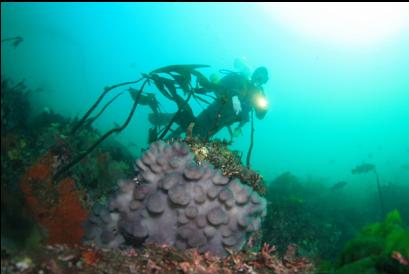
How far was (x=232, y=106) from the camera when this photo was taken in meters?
6.88

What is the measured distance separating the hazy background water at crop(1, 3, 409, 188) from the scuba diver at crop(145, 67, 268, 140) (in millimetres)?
69330

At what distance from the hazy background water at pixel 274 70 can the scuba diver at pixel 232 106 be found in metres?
69.3

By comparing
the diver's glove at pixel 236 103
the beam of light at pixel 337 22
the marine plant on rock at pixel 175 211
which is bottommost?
the marine plant on rock at pixel 175 211

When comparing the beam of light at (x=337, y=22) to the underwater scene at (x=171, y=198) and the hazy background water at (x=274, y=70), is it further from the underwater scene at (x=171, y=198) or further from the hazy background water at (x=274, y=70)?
the underwater scene at (x=171, y=198)

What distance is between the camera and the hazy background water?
82438 mm

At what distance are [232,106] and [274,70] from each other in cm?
10802

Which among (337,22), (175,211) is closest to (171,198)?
(175,211)

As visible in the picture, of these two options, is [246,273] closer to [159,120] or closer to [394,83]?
[159,120]

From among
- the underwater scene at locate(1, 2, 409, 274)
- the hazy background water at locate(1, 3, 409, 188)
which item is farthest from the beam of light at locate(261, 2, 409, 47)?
the underwater scene at locate(1, 2, 409, 274)

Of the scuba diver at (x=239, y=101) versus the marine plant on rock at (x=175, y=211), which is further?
the scuba diver at (x=239, y=101)

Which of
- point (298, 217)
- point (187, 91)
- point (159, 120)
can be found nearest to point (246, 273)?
point (187, 91)

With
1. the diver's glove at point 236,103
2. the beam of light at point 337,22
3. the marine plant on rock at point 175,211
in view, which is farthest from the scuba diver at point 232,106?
the beam of light at point 337,22

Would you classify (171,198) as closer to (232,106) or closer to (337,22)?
(232,106)

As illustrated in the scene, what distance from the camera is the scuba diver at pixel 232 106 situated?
662 cm
